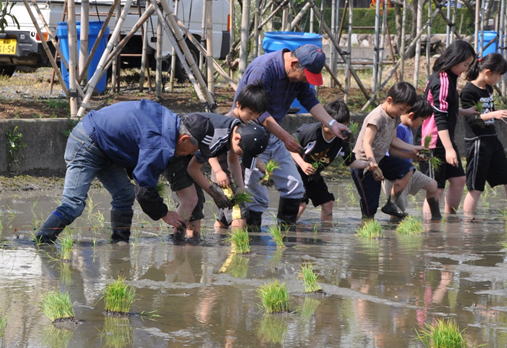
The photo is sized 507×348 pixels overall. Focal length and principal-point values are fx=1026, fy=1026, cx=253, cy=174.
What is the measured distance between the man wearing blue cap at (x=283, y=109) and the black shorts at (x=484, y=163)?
182 cm

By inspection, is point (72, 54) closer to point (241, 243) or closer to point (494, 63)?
point (494, 63)

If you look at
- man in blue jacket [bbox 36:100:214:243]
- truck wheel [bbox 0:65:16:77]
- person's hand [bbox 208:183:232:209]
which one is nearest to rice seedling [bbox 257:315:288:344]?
man in blue jacket [bbox 36:100:214:243]

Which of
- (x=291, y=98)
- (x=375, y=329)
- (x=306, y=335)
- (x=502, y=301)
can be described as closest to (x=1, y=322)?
(x=306, y=335)

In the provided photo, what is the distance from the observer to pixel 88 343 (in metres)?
4.45

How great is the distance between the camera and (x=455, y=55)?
28.6ft

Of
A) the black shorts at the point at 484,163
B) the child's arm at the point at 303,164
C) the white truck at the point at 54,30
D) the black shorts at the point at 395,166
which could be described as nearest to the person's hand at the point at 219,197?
the child's arm at the point at 303,164

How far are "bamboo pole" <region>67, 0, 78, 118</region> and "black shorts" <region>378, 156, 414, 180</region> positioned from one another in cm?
363

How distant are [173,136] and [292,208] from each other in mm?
2150

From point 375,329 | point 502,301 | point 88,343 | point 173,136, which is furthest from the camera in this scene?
point 173,136

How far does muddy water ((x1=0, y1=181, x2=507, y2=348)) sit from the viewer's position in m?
4.66

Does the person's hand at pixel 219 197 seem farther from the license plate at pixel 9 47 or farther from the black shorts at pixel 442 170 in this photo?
the license plate at pixel 9 47

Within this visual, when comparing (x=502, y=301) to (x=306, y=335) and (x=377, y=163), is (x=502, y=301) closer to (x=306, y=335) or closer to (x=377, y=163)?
(x=306, y=335)

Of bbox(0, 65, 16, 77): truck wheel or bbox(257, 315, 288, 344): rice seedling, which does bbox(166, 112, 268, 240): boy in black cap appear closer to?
bbox(257, 315, 288, 344): rice seedling

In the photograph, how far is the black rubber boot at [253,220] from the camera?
8.10 meters
